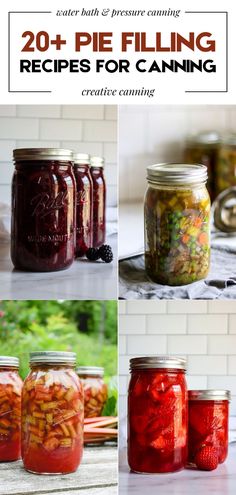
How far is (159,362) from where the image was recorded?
1.57m

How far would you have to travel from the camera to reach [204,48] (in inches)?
65.6

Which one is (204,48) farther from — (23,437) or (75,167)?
(23,437)

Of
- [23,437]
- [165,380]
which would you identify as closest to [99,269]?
[165,380]

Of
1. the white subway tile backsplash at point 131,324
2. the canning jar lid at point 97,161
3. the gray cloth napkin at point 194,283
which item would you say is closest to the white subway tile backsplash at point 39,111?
the canning jar lid at point 97,161

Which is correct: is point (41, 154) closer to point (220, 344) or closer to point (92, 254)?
point (92, 254)

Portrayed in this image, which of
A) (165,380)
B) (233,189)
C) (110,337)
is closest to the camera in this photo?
(165,380)

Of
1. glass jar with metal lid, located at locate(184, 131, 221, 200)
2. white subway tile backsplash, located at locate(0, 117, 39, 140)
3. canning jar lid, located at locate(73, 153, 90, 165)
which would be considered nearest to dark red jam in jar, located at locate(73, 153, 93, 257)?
canning jar lid, located at locate(73, 153, 90, 165)

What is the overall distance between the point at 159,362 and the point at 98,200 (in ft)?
1.19

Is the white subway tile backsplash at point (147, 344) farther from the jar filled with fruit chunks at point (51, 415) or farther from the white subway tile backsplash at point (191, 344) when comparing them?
the jar filled with fruit chunks at point (51, 415)

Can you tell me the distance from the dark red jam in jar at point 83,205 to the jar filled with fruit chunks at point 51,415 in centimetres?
23

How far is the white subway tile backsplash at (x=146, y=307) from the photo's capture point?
169 centimetres

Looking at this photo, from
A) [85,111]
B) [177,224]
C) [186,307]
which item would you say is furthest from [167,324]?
[85,111]

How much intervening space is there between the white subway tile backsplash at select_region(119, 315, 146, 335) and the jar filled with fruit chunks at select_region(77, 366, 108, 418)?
0.48ft

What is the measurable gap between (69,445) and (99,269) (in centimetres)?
36
